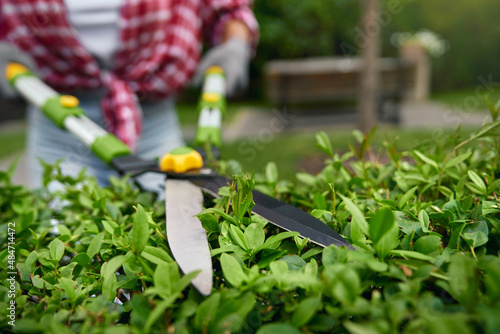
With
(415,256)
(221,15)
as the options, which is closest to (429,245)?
(415,256)

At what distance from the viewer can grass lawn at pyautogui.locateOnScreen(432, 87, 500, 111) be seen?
909cm

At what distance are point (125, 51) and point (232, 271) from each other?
5.32ft

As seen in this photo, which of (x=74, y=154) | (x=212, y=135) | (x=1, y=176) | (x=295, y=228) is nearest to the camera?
(x=295, y=228)

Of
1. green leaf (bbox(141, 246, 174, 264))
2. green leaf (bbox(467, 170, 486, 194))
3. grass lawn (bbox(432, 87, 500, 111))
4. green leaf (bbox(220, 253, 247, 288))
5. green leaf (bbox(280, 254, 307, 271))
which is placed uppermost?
green leaf (bbox(467, 170, 486, 194))

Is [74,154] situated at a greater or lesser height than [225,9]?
lesser

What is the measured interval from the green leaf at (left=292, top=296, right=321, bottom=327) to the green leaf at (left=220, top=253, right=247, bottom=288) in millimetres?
96

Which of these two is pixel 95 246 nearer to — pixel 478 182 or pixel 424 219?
pixel 424 219

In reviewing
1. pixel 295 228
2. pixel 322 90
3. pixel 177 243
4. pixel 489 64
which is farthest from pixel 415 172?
pixel 489 64

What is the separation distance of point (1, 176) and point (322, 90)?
21.8 ft

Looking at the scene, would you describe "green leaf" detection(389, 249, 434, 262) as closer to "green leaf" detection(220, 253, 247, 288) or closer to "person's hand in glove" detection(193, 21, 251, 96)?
"green leaf" detection(220, 253, 247, 288)

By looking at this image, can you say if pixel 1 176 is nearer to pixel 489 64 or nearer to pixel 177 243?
pixel 177 243

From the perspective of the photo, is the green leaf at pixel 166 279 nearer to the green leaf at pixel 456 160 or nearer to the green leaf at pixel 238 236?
the green leaf at pixel 238 236

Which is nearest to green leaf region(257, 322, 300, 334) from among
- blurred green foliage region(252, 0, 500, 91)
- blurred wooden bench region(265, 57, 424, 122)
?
blurred wooden bench region(265, 57, 424, 122)

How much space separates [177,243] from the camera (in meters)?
0.72
